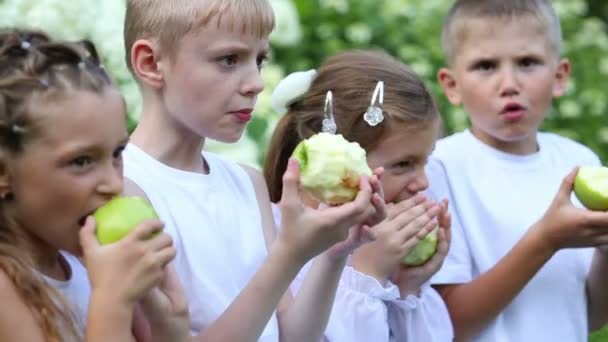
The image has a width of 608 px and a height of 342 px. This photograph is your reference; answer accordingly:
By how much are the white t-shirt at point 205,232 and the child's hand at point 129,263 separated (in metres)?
0.54

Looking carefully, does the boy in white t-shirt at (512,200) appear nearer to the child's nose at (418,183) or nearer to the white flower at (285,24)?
the child's nose at (418,183)

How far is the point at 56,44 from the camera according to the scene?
2932 millimetres

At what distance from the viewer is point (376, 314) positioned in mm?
3705

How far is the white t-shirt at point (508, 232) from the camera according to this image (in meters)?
4.11

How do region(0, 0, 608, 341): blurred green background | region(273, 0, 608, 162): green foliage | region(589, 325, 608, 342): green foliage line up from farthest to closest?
region(273, 0, 608, 162): green foliage, region(0, 0, 608, 341): blurred green background, region(589, 325, 608, 342): green foliage

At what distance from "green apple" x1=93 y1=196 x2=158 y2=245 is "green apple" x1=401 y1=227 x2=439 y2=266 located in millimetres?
1235

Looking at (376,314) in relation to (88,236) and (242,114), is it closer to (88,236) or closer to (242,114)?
(242,114)

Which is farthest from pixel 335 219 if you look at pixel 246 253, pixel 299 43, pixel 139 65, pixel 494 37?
pixel 299 43

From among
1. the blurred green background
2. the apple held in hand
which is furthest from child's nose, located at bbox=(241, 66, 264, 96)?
the blurred green background

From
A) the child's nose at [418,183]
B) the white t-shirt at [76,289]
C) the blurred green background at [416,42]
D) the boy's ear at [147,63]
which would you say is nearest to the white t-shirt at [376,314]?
the child's nose at [418,183]

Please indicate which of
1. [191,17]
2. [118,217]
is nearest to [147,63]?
[191,17]

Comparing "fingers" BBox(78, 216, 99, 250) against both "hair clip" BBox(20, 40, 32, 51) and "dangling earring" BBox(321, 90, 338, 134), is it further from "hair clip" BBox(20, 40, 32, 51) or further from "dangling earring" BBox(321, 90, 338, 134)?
"dangling earring" BBox(321, 90, 338, 134)

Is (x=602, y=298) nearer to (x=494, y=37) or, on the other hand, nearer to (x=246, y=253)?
(x=494, y=37)

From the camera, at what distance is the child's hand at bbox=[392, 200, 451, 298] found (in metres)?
3.82
